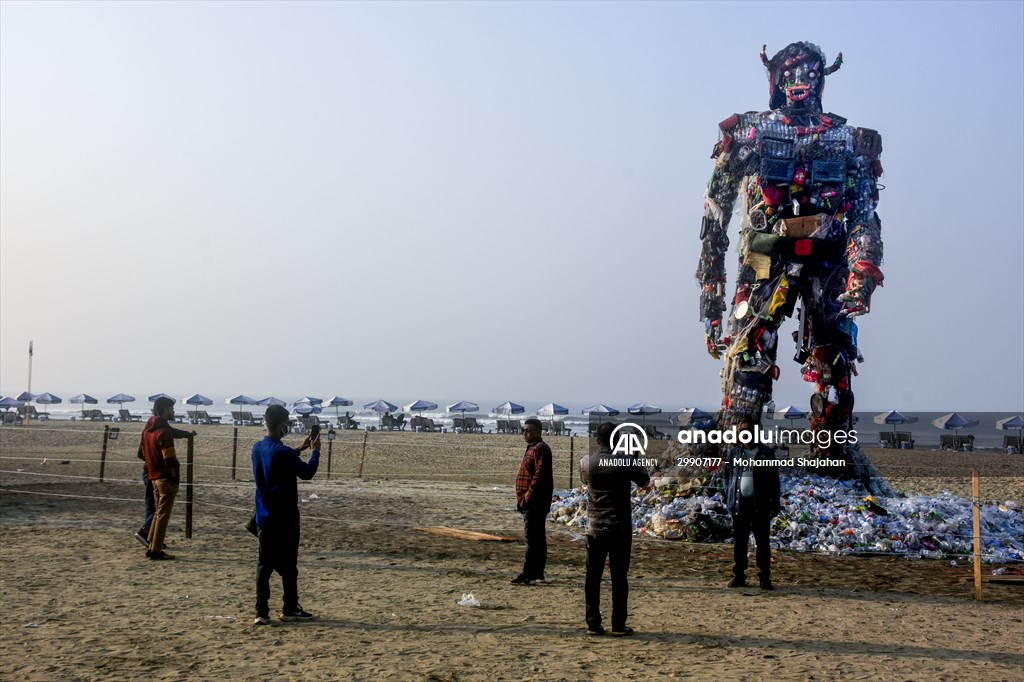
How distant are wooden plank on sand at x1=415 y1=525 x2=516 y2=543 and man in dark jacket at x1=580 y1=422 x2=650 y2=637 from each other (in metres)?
4.97

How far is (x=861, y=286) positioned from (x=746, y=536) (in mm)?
5002

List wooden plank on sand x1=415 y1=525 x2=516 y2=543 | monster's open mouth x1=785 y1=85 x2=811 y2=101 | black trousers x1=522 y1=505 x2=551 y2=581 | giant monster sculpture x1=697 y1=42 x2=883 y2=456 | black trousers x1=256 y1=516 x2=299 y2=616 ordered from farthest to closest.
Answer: monster's open mouth x1=785 y1=85 x2=811 y2=101, giant monster sculpture x1=697 y1=42 x2=883 y2=456, wooden plank on sand x1=415 y1=525 x2=516 y2=543, black trousers x1=522 y1=505 x2=551 y2=581, black trousers x1=256 y1=516 x2=299 y2=616

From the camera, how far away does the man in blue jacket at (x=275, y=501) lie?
7.54m

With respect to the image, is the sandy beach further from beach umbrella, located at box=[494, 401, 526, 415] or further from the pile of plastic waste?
beach umbrella, located at box=[494, 401, 526, 415]

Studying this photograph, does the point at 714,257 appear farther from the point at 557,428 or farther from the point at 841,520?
the point at 557,428

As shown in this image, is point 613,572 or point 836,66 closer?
point 613,572

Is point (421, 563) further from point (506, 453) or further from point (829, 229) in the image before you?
point (506, 453)

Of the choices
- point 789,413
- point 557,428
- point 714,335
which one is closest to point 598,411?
point 557,428

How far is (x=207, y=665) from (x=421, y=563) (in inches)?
170

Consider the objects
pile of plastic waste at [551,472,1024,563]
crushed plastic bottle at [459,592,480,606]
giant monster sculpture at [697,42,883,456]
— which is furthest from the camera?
giant monster sculpture at [697,42,883,456]

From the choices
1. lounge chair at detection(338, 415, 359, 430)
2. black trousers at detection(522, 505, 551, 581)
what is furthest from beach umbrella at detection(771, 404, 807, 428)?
black trousers at detection(522, 505, 551, 581)

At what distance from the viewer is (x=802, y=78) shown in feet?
44.9

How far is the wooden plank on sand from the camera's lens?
489 inches

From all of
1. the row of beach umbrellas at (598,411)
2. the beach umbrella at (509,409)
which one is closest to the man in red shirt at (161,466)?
the row of beach umbrellas at (598,411)
